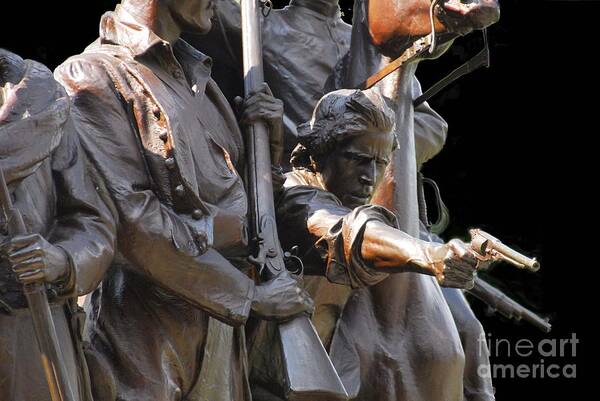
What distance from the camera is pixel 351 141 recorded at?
448 inches

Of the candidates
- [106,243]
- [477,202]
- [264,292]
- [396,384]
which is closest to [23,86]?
[106,243]

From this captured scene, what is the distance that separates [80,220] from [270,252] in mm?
1007

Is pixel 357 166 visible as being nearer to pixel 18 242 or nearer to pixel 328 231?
pixel 328 231

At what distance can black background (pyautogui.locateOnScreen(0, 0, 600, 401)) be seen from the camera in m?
17.7

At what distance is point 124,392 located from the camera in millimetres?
10469

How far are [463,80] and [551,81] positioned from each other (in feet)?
2.80

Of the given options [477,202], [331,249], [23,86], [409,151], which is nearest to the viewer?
[23,86]

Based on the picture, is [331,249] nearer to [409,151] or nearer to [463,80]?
[409,151]

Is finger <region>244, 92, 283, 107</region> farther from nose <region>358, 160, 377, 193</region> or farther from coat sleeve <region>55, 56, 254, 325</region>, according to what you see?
coat sleeve <region>55, 56, 254, 325</region>

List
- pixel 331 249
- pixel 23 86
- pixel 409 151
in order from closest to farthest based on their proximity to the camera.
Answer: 1. pixel 23 86
2. pixel 331 249
3. pixel 409 151

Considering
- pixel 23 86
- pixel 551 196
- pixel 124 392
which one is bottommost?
pixel 551 196

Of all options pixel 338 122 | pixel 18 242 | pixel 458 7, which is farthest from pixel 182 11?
pixel 18 242

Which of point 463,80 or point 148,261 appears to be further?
point 463,80

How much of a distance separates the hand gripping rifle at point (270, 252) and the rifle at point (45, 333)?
1161mm
